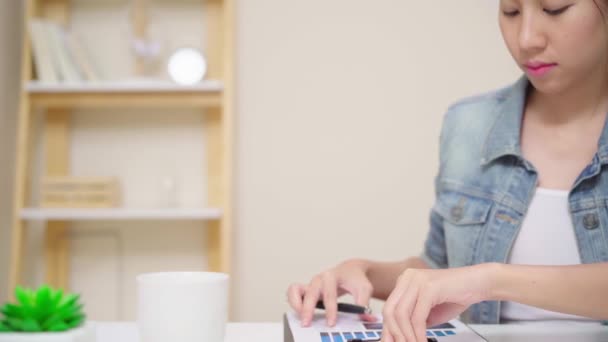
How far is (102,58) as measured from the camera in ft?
7.37

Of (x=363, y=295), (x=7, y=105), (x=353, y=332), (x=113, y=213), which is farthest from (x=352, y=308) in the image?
(x=7, y=105)

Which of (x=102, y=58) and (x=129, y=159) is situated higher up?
(x=102, y=58)

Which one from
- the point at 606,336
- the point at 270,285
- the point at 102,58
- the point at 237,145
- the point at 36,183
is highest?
the point at 102,58

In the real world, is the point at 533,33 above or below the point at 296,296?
above

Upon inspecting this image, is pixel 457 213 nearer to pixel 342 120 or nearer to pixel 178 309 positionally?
pixel 178 309

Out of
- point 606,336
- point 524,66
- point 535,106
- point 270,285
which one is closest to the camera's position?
point 606,336

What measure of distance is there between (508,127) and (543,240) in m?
0.22

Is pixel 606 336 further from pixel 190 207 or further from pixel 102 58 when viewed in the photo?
pixel 102 58

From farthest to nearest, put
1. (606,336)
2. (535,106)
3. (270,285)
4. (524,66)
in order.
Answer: (270,285), (535,106), (524,66), (606,336)

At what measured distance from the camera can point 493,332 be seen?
0.78 meters

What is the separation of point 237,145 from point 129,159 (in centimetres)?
43

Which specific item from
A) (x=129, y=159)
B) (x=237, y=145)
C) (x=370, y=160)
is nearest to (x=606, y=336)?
(x=370, y=160)

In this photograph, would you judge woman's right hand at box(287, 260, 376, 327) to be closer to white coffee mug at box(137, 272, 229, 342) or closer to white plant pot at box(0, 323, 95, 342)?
white coffee mug at box(137, 272, 229, 342)

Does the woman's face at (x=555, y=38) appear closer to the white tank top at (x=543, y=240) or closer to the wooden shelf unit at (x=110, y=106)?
the white tank top at (x=543, y=240)
